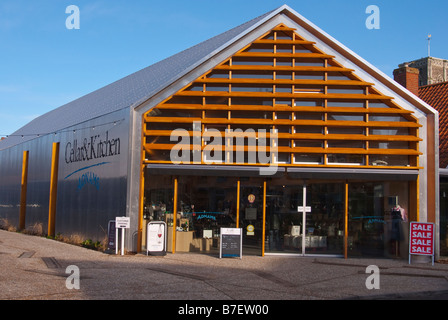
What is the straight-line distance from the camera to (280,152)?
53.6 feet

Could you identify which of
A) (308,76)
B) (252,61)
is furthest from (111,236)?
(308,76)

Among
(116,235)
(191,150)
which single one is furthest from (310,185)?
(116,235)

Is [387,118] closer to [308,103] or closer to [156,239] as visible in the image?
[308,103]

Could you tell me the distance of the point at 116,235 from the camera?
15.6 meters

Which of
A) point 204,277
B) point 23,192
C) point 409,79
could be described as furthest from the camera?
point 23,192

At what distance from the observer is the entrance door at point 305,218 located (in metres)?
16.4

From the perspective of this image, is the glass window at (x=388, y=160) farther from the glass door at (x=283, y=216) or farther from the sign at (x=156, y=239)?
the sign at (x=156, y=239)

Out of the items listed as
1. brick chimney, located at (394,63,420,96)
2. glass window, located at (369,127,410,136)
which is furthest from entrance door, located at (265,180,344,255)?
brick chimney, located at (394,63,420,96)

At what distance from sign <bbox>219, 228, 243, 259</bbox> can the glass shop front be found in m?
1.00

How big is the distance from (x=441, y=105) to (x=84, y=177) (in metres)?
14.9

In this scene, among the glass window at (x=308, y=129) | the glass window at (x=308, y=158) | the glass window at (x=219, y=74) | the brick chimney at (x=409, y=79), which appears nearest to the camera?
the glass window at (x=308, y=158)

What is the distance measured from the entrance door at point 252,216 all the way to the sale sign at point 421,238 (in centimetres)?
433

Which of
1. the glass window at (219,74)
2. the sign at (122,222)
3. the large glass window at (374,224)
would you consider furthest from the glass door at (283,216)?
the sign at (122,222)

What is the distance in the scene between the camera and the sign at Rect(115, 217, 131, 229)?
1554cm
